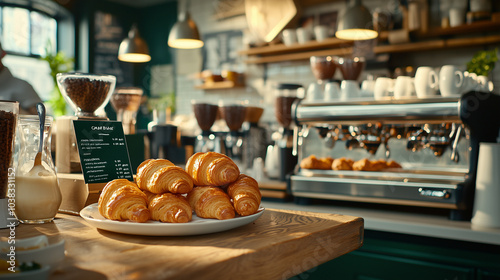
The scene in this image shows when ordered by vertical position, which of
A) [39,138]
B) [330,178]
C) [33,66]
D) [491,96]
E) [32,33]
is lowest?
[330,178]

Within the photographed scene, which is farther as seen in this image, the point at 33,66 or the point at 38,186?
the point at 33,66

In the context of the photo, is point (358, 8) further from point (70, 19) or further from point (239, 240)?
point (70, 19)

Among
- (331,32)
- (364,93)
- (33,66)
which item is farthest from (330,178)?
(33,66)

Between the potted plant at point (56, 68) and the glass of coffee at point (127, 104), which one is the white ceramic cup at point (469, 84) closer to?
the glass of coffee at point (127, 104)

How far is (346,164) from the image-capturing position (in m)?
2.09

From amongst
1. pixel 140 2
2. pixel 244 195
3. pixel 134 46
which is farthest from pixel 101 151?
pixel 140 2

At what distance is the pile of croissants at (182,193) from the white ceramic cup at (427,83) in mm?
1192

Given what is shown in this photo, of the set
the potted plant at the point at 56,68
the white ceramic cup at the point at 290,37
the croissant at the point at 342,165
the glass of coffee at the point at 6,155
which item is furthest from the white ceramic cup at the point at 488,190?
the potted plant at the point at 56,68

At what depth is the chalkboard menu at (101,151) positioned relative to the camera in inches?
40.4

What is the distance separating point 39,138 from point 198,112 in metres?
1.42

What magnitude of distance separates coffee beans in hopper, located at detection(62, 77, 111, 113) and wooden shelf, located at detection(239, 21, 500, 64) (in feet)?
11.7

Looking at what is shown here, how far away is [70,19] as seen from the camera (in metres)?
6.68

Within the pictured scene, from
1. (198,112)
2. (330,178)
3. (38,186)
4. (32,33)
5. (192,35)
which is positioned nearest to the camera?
(38,186)

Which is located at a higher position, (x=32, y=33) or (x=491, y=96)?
(x=32, y=33)
